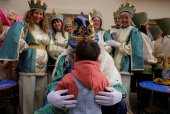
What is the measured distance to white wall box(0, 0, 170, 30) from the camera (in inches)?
172

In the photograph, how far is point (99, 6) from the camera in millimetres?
4766

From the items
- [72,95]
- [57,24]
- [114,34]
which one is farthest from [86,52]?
[57,24]

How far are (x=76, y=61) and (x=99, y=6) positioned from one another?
13.9 feet

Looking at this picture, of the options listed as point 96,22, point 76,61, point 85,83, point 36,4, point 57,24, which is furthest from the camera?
point 57,24

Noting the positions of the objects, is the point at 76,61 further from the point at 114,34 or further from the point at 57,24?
the point at 57,24

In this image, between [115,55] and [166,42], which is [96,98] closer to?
[115,55]

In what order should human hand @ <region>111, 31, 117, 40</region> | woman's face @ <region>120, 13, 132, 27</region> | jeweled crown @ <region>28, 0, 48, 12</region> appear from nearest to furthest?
1. jeweled crown @ <region>28, 0, 48, 12</region>
2. woman's face @ <region>120, 13, 132, 27</region>
3. human hand @ <region>111, 31, 117, 40</region>

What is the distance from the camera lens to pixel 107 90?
2.91 feet

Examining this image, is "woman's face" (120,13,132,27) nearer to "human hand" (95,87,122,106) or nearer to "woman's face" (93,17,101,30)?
"woman's face" (93,17,101,30)

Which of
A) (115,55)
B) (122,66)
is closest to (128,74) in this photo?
(122,66)

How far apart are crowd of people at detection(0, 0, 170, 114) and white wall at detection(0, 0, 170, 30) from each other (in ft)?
4.35

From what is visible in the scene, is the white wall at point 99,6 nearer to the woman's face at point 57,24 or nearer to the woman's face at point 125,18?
the woman's face at point 57,24

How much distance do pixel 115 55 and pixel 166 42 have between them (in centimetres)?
114

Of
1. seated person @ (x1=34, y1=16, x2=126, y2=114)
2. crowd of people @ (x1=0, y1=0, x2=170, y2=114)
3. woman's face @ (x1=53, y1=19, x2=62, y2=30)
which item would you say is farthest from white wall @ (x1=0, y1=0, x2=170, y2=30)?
seated person @ (x1=34, y1=16, x2=126, y2=114)
